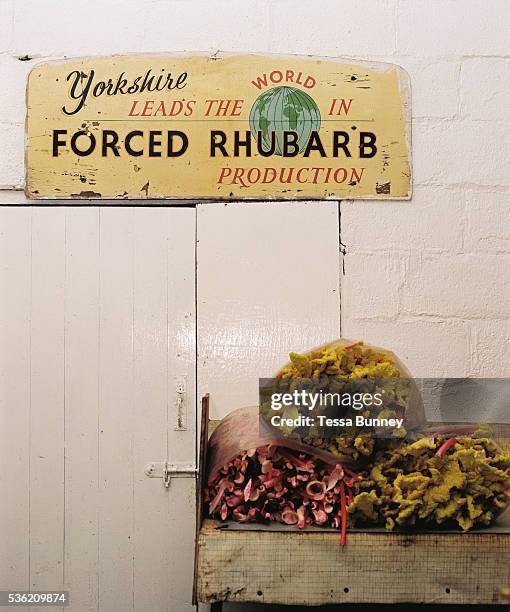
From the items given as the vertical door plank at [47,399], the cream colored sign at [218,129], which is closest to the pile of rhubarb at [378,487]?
the vertical door plank at [47,399]

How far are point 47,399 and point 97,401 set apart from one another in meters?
0.18

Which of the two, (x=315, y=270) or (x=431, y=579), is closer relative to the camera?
(x=431, y=579)

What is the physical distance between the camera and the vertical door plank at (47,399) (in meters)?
2.76

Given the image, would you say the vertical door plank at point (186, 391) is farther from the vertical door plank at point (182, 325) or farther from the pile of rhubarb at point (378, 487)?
the pile of rhubarb at point (378, 487)

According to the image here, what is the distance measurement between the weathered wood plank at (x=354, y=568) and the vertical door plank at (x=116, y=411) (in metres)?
0.87

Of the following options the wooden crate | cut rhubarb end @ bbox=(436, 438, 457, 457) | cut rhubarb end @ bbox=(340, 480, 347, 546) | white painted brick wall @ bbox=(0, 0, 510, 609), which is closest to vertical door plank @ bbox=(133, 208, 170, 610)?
white painted brick wall @ bbox=(0, 0, 510, 609)

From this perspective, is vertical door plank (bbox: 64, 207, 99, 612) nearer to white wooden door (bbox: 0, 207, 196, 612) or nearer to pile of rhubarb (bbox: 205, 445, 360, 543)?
white wooden door (bbox: 0, 207, 196, 612)

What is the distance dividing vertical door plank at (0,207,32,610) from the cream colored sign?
20 cm

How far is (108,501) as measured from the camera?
2.77 metres

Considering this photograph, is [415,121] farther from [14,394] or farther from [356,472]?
[14,394]

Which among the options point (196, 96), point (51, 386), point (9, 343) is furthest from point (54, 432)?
point (196, 96)

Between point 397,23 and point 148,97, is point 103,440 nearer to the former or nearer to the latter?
point 148,97

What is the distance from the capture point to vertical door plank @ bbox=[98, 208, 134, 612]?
2750 mm

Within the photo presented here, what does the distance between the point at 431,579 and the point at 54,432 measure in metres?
1.43
